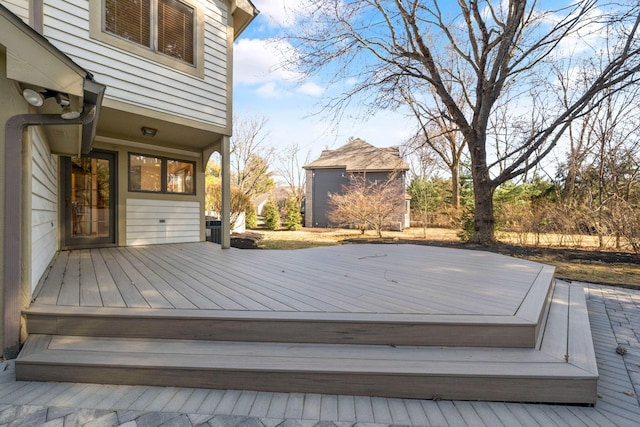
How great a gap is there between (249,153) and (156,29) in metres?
14.5

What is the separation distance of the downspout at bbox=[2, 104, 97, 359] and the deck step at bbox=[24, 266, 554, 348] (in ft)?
0.34

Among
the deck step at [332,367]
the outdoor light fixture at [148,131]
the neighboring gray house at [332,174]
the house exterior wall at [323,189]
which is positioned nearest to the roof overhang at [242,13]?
the outdoor light fixture at [148,131]

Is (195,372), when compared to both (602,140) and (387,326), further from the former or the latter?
(602,140)

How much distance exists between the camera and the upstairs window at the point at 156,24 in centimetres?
448

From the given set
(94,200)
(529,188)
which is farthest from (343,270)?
(529,188)

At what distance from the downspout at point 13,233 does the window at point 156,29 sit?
3051 millimetres

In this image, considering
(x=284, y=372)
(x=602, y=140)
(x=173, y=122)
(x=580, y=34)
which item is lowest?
(x=284, y=372)

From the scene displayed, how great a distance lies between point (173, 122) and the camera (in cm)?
505

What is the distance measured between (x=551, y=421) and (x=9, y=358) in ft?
11.9

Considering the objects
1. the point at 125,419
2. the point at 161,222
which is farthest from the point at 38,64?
the point at 161,222

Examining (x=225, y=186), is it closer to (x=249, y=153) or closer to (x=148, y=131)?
(x=148, y=131)

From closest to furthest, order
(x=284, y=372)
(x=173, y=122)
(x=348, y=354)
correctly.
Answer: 1. (x=284, y=372)
2. (x=348, y=354)
3. (x=173, y=122)

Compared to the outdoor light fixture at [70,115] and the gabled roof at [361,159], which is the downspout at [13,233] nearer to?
the outdoor light fixture at [70,115]

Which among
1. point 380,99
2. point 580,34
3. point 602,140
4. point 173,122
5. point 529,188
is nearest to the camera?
point 173,122
